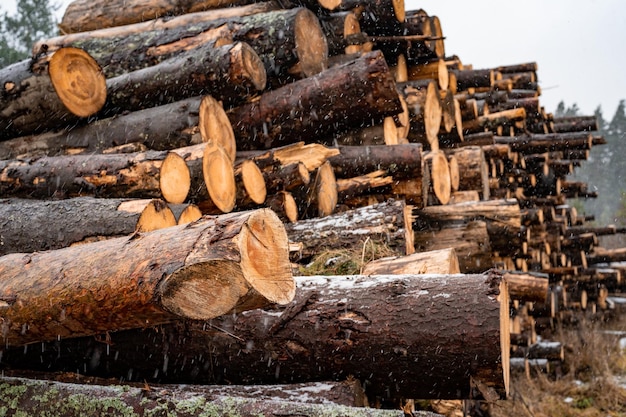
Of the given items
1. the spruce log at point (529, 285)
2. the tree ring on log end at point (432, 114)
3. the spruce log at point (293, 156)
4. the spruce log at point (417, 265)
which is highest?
the tree ring on log end at point (432, 114)

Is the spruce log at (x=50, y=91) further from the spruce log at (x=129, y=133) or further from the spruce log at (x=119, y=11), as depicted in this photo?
the spruce log at (x=119, y=11)

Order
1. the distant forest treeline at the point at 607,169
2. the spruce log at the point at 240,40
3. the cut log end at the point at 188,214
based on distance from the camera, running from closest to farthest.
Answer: the cut log end at the point at 188,214
the spruce log at the point at 240,40
the distant forest treeline at the point at 607,169

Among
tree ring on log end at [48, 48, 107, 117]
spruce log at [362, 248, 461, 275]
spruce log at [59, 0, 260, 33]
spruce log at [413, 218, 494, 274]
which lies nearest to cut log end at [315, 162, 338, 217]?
spruce log at [413, 218, 494, 274]

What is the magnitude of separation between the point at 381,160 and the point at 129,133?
7.57ft

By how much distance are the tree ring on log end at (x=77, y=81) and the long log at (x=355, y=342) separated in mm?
2784

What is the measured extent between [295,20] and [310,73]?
560 millimetres

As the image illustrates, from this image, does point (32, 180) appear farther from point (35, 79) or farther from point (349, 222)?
point (349, 222)

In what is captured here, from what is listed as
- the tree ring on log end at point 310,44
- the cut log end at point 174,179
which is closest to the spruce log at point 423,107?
the tree ring on log end at point 310,44

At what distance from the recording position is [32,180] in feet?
13.6

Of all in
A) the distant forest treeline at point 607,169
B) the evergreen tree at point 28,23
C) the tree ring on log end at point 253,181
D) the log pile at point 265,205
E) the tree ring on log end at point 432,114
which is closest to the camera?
the log pile at point 265,205

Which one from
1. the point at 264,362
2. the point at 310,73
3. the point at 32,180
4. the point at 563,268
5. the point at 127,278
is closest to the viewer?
the point at 127,278

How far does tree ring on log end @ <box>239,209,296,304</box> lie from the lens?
188 centimetres

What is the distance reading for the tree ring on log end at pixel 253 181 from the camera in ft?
15.2

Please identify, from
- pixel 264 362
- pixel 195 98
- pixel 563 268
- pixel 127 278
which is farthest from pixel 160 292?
pixel 563 268
